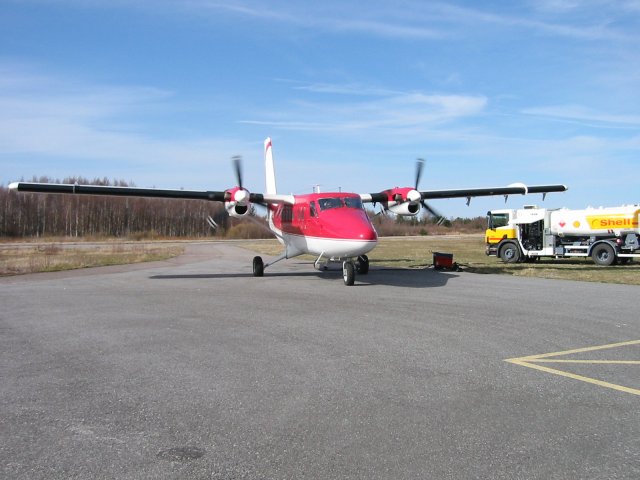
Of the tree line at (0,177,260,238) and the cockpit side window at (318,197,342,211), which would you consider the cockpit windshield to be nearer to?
the cockpit side window at (318,197,342,211)

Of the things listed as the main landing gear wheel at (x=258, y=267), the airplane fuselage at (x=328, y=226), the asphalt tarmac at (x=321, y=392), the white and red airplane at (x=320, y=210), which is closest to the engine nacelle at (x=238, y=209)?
the white and red airplane at (x=320, y=210)

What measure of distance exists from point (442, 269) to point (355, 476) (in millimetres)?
20760

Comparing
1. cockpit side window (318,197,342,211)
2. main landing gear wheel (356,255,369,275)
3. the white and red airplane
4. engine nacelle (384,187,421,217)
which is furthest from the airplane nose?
engine nacelle (384,187,421,217)

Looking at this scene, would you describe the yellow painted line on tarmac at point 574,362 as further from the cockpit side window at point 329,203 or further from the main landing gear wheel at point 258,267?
the main landing gear wheel at point 258,267

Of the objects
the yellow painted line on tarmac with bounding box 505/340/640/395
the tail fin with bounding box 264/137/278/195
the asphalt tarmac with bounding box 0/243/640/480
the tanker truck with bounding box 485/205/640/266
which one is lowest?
the asphalt tarmac with bounding box 0/243/640/480

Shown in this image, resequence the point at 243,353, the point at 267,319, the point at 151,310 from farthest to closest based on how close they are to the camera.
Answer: the point at 151,310 → the point at 267,319 → the point at 243,353

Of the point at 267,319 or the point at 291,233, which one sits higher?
the point at 291,233

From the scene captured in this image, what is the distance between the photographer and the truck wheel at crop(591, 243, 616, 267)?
2775 cm

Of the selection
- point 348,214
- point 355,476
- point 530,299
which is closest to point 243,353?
point 355,476

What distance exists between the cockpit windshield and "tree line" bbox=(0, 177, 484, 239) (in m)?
59.0

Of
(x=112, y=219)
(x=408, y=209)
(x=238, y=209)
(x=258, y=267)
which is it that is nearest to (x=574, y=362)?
(x=408, y=209)

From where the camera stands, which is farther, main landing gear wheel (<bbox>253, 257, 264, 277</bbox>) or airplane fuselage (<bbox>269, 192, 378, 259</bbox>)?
main landing gear wheel (<bbox>253, 257, 264, 277</bbox>)

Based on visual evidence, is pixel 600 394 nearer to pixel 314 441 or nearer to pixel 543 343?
pixel 543 343

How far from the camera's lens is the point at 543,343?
28.1 feet
